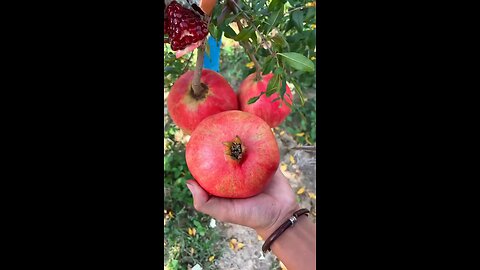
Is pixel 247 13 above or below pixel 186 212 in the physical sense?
above

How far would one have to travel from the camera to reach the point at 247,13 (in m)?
0.59

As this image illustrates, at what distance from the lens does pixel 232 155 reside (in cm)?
64

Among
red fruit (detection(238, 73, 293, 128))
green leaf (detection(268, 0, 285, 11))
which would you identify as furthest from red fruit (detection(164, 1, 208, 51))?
red fruit (detection(238, 73, 293, 128))

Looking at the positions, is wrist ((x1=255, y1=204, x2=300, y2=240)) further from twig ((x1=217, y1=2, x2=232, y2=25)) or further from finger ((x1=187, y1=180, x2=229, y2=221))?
twig ((x1=217, y1=2, x2=232, y2=25))

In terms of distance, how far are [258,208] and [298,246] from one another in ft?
0.35

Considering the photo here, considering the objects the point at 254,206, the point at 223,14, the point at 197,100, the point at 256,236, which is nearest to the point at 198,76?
the point at 197,100

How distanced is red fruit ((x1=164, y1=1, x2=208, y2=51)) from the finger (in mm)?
258

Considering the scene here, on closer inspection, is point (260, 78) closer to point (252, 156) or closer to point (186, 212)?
point (252, 156)

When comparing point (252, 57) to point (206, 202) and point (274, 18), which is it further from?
point (206, 202)

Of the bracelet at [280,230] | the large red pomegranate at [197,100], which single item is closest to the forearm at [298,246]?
the bracelet at [280,230]

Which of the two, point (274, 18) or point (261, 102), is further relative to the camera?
point (261, 102)

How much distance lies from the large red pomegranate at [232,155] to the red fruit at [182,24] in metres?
0.16

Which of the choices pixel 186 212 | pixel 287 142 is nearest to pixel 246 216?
pixel 186 212
